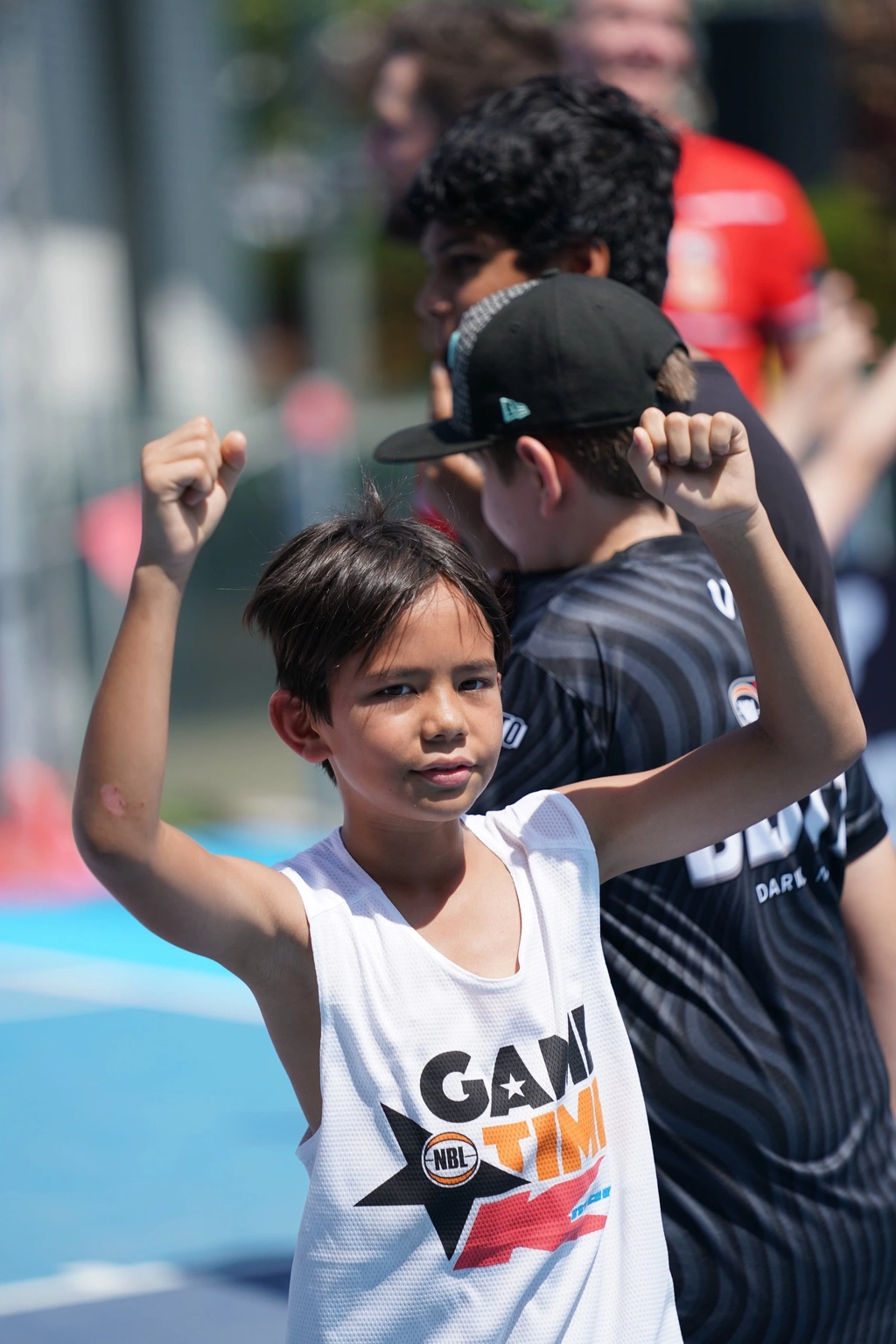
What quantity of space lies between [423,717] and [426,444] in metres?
0.60

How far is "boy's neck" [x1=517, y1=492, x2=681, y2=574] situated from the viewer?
7.24ft

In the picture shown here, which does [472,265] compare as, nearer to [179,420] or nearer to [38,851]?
[38,851]

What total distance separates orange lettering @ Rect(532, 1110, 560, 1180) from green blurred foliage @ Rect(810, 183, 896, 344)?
613 inches

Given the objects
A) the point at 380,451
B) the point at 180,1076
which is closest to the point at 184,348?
the point at 180,1076

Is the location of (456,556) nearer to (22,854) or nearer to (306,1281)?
(306,1281)

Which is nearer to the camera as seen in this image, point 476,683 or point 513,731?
point 476,683

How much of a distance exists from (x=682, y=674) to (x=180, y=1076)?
14.4 ft

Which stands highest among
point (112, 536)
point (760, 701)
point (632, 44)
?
point (112, 536)

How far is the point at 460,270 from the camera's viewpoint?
263 cm

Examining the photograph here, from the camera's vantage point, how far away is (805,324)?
13.6ft

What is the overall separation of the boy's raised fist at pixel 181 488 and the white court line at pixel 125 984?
17.4 feet

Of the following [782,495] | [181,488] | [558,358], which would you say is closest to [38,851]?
[782,495]

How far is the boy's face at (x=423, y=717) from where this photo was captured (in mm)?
1845

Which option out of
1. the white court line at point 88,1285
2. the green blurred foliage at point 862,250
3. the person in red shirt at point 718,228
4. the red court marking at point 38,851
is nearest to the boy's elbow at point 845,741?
the person in red shirt at point 718,228
